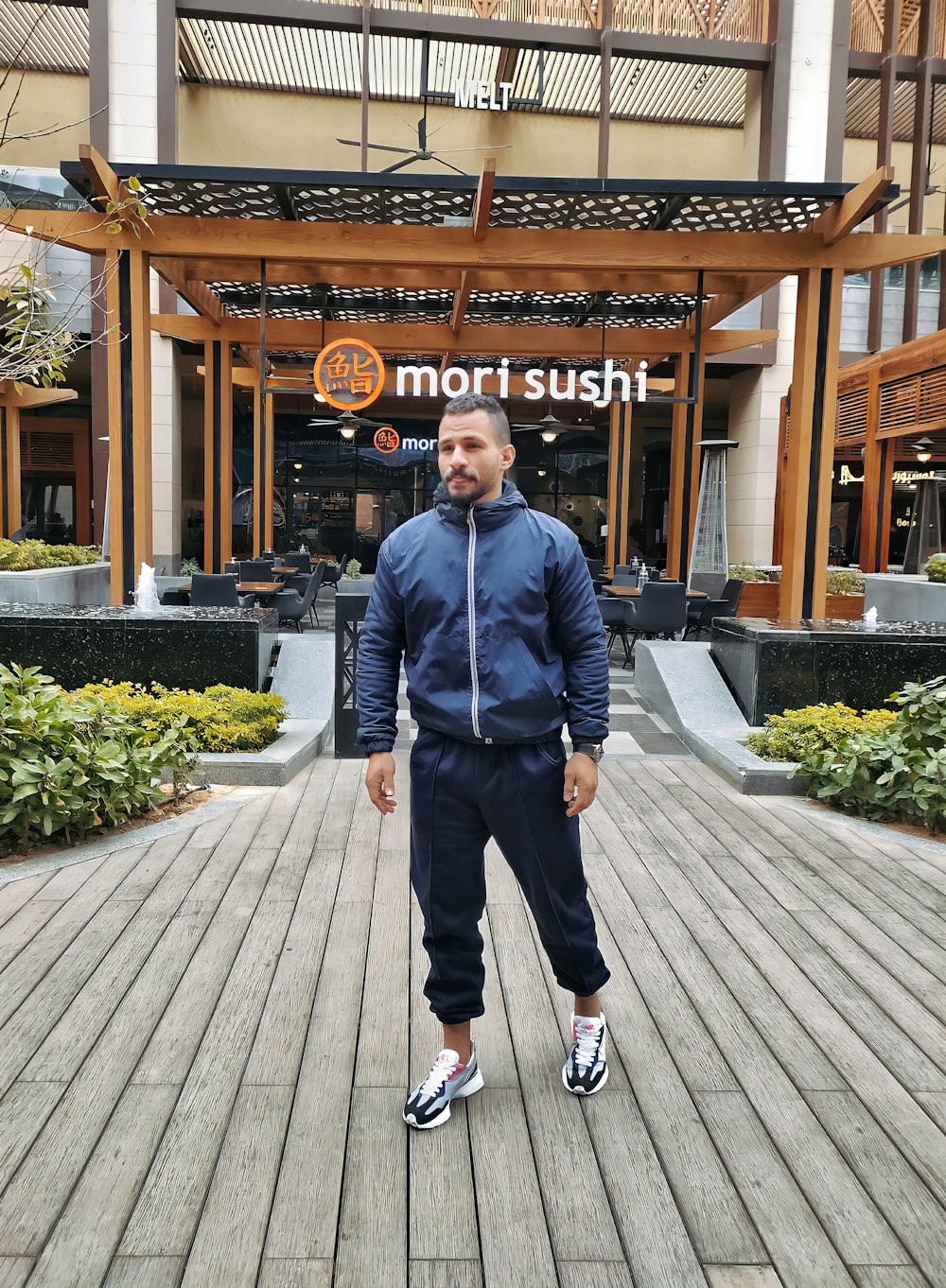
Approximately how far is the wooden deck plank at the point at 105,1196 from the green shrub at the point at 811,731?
4.01m

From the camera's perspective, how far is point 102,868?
4.15 metres

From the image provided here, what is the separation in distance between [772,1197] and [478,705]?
3.93ft

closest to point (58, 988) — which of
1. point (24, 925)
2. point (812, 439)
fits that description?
point (24, 925)

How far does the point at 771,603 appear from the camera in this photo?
1340 cm

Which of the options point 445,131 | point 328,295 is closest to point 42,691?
point 328,295

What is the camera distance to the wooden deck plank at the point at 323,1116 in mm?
1998

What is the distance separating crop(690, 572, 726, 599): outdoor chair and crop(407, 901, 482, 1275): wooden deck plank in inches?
487

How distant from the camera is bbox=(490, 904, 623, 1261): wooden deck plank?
2.01 meters

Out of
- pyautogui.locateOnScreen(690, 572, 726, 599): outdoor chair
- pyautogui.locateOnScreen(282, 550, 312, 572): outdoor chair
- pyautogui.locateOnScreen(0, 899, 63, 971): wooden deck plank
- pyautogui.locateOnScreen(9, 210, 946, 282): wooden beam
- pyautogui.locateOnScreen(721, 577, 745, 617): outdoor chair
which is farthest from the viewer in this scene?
pyautogui.locateOnScreen(282, 550, 312, 572): outdoor chair

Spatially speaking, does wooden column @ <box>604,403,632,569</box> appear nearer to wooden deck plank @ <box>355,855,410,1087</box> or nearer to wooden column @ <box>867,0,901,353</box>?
wooden column @ <box>867,0,901,353</box>

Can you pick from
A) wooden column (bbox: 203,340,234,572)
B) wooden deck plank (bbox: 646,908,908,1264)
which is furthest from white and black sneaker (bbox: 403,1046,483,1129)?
wooden column (bbox: 203,340,234,572)

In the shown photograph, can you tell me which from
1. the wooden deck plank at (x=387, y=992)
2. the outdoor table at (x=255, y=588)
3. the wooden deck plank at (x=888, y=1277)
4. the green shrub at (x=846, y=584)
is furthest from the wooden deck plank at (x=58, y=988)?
the green shrub at (x=846, y=584)

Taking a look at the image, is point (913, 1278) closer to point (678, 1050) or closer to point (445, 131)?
point (678, 1050)

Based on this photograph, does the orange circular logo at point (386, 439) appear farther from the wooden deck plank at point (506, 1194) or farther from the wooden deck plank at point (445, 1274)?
the wooden deck plank at point (445, 1274)
